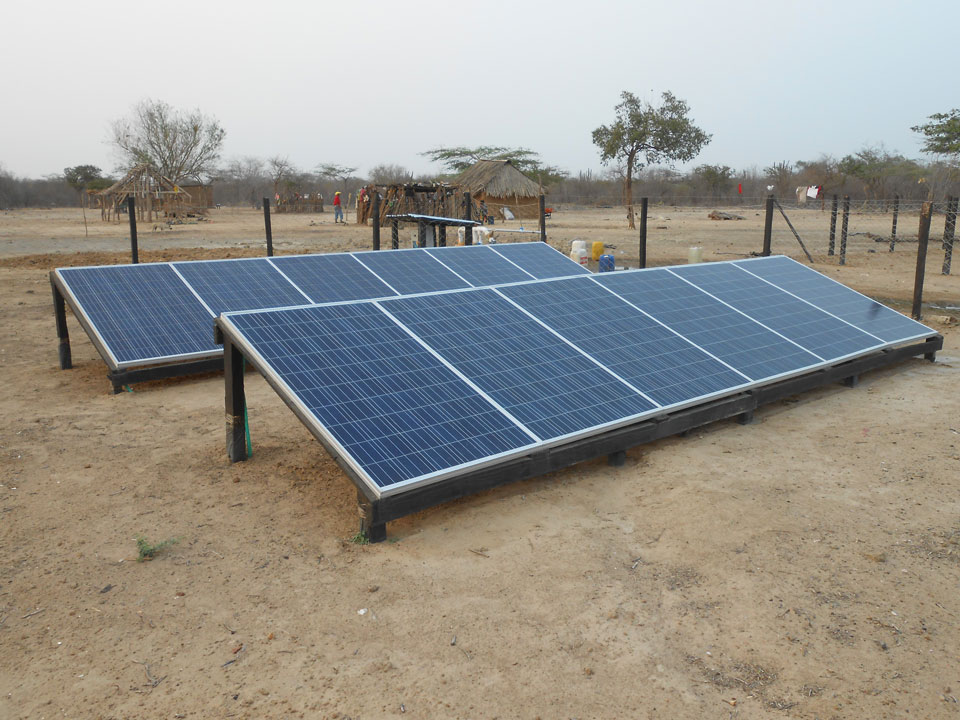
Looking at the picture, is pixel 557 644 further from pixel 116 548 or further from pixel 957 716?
pixel 116 548

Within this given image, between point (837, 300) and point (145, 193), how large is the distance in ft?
115

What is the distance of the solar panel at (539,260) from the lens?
1161 cm

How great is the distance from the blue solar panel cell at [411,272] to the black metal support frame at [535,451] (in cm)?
422

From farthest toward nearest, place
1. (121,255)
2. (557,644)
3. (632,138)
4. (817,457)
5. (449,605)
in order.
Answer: (632,138), (121,255), (817,457), (449,605), (557,644)

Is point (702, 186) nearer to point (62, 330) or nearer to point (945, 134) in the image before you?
point (945, 134)

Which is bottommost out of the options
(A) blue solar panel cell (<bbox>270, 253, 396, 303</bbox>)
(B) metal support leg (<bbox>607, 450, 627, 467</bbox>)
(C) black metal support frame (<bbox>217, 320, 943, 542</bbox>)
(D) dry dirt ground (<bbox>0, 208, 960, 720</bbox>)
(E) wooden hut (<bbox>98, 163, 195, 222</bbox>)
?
(D) dry dirt ground (<bbox>0, 208, 960, 720</bbox>)

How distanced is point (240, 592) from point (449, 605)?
1.21 metres

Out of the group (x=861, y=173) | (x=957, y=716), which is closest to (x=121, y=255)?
(x=957, y=716)

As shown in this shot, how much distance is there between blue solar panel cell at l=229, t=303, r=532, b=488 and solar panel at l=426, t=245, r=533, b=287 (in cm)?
471

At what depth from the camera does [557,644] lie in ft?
12.6

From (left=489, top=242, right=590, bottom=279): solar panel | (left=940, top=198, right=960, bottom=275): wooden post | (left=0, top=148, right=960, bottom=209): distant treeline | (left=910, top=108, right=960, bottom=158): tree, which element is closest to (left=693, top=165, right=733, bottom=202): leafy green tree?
(left=0, top=148, right=960, bottom=209): distant treeline

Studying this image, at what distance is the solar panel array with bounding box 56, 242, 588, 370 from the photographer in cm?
865

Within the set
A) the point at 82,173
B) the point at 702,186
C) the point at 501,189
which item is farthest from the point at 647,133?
the point at 82,173

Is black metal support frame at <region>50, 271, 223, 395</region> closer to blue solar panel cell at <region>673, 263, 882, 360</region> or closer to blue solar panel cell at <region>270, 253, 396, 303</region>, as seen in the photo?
blue solar panel cell at <region>270, 253, 396, 303</region>
